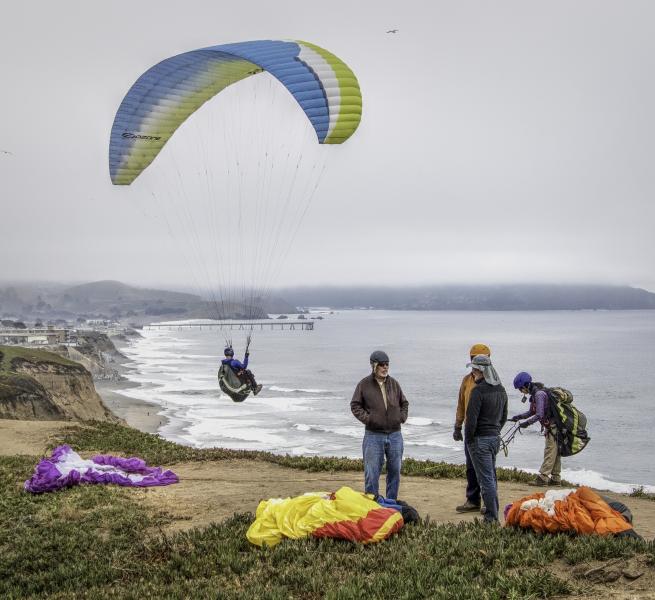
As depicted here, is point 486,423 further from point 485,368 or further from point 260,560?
point 260,560

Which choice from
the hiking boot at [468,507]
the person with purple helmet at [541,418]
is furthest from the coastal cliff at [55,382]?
the hiking boot at [468,507]

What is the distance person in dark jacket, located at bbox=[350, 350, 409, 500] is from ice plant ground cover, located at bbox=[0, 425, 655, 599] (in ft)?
3.59

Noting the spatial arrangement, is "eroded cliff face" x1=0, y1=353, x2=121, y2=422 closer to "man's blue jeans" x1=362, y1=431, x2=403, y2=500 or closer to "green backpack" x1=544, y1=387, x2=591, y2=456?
"man's blue jeans" x1=362, y1=431, x2=403, y2=500

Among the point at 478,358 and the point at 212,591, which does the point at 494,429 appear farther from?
the point at 212,591

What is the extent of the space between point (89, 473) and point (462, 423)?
676cm

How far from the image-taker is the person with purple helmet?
33.3 ft

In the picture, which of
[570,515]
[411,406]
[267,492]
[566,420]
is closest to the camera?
[570,515]

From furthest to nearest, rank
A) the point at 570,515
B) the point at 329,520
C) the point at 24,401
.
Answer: the point at 24,401 < the point at 329,520 < the point at 570,515

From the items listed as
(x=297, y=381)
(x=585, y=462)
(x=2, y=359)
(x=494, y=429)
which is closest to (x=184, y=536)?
(x=494, y=429)

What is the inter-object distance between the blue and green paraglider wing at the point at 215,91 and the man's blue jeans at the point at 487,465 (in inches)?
267

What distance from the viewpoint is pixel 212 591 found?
257 inches

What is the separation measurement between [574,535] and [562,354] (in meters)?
111

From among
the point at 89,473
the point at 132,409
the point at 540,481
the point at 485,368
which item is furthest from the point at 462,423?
the point at 132,409

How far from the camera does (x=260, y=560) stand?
741 cm
